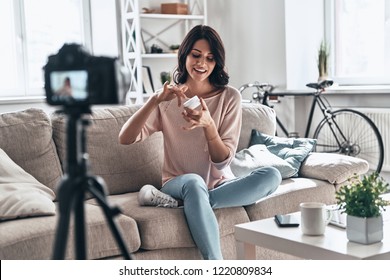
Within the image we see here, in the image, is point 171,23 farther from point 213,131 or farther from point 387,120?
point 213,131

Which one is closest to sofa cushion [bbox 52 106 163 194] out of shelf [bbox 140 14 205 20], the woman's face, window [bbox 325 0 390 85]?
the woman's face

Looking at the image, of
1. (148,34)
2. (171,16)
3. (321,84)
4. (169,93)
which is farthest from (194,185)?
(148,34)

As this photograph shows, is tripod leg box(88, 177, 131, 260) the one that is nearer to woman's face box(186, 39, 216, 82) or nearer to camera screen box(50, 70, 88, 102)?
camera screen box(50, 70, 88, 102)

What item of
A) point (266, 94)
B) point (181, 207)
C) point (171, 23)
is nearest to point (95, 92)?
point (181, 207)

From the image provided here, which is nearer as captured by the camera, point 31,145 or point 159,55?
point 31,145

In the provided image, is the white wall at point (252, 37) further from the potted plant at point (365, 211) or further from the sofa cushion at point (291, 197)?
the potted plant at point (365, 211)

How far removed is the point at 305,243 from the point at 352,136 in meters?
2.38

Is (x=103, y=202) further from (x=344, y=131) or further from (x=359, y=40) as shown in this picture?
(x=359, y=40)

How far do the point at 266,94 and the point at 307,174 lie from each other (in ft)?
5.55

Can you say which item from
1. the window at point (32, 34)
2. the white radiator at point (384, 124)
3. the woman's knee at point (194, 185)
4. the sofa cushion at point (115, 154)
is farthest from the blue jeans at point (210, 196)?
the window at point (32, 34)

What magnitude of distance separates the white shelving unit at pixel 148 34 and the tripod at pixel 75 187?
3867 mm

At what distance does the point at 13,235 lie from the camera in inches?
71.6

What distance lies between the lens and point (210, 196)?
2.19 metres

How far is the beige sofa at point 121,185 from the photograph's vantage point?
194 centimetres
